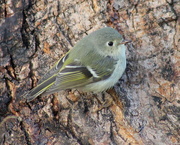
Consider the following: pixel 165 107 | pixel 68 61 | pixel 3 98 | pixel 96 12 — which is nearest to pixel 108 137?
pixel 165 107

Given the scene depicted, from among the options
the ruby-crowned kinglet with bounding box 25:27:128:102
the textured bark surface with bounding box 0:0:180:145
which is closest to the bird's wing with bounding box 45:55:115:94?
the ruby-crowned kinglet with bounding box 25:27:128:102

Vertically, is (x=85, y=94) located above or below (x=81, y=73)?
below

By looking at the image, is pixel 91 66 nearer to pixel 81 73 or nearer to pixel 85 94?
pixel 81 73

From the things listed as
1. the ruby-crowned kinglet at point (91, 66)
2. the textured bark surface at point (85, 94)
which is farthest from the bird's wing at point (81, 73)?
the textured bark surface at point (85, 94)

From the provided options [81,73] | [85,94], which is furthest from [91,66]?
[85,94]

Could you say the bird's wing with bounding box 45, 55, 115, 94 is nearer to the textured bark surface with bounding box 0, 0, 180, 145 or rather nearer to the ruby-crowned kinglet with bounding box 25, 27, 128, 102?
the ruby-crowned kinglet with bounding box 25, 27, 128, 102

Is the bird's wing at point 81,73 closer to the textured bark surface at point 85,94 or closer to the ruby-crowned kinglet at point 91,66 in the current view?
the ruby-crowned kinglet at point 91,66
